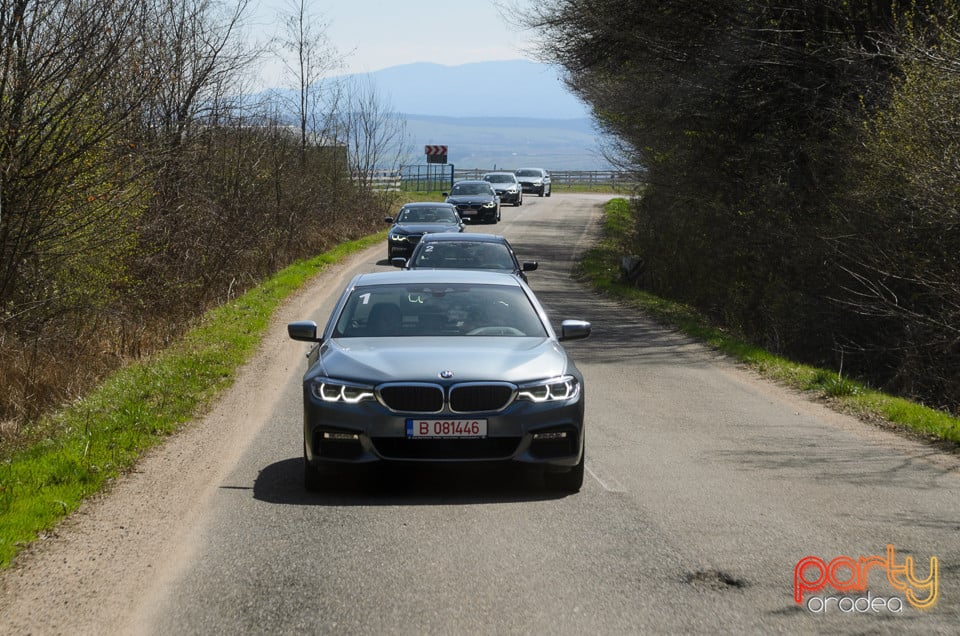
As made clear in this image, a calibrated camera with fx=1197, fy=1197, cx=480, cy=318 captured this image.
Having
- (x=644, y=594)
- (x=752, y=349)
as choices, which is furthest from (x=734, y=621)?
(x=752, y=349)

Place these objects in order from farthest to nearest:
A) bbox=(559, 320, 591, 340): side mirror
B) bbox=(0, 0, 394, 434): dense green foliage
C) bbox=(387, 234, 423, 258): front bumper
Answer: bbox=(387, 234, 423, 258): front bumper < bbox=(0, 0, 394, 434): dense green foliage < bbox=(559, 320, 591, 340): side mirror

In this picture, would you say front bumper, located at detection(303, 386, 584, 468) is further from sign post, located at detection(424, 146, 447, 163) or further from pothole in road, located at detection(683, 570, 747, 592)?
sign post, located at detection(424, 146, 447, 163)

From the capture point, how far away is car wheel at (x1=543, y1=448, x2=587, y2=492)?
318 inches

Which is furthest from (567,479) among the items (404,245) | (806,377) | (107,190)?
(404,245)

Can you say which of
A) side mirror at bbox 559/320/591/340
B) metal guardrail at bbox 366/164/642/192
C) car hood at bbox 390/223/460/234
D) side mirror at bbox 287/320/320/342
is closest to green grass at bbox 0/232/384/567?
side mirror at bbox 287/320/320/342

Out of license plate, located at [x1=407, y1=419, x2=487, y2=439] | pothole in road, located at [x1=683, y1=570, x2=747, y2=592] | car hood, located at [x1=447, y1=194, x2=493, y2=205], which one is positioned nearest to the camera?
pothole in road, located at [x1=683, y1=570, x2=747, y2=592]

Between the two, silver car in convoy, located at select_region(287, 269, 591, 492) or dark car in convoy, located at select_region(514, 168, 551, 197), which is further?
dark car in convoy, located at select_region(514, 168, 551, 197)

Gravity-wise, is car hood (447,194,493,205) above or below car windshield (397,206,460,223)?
below

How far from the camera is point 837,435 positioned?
11180 mm

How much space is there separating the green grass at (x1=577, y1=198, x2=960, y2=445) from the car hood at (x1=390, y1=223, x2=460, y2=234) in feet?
13.1

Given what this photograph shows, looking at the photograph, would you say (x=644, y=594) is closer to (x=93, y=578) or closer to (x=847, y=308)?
(x=93, y=578)

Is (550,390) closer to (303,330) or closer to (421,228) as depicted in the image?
(303,330)

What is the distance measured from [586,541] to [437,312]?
2.86 meters

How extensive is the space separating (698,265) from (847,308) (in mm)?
8401
